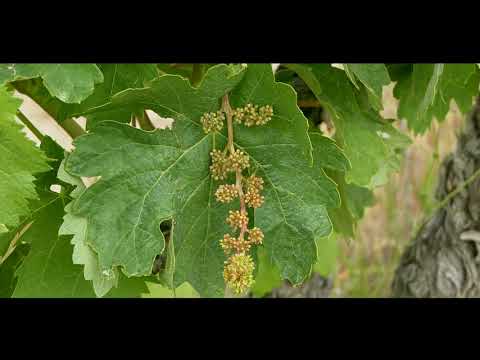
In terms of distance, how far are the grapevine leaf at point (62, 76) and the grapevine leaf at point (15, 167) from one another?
0.03 metres

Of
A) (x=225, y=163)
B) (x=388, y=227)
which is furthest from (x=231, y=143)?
(x=388, y=227)

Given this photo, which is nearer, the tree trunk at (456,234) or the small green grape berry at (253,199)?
the small green grape berry at (253,199)

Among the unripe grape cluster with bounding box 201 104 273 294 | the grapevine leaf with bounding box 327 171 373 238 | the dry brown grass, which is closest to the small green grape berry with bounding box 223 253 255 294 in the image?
the unripe grape cluster with bounding box 201 104 273 294

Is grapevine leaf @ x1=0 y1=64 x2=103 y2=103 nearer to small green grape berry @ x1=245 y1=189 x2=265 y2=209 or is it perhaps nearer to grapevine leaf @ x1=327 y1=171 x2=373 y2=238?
small green grape berry @ x1=245 y1=189 x2=265 y2=209

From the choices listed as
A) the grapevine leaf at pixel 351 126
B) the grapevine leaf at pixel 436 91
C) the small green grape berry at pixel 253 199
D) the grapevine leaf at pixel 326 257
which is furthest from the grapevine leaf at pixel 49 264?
the grapevine leaf at pixel 326 257

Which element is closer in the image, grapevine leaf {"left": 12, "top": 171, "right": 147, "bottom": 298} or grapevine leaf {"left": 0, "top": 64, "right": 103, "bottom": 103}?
grapevine leaf {"left": 0, "top": 64, "right": 103, "bottom": 103}

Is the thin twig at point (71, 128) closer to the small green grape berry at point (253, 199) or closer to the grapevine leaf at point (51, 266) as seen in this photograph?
the grapevine leaf at point (51, 266)

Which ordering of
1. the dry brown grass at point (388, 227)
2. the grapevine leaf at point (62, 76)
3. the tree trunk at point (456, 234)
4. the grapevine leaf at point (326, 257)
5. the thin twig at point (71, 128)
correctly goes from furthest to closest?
the dry brown grass at point (388, 227)
the grapevine leaf at point (326, 257)
the tree trunk at point (456, 234)
the thin twig at point (71, 128)
the grapevine leaf at point (62, 76)

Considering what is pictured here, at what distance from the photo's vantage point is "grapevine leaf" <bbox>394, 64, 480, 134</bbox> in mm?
872

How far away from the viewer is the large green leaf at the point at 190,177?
2.24 ft

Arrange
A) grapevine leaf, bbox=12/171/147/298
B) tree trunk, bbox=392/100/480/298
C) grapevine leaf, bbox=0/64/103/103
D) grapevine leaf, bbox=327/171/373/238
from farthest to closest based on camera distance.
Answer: tree trunk, bbox=392/100/480/298, grapevine leaf, bbox=327/171/373/238, grapevine leaf, bbox=12/171/147/298, grapevine leaf, bbox=0/64/103/103

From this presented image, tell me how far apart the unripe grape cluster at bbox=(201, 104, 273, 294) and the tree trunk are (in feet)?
2.41

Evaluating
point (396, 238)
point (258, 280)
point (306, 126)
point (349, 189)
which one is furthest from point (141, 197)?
point (396, 238)
